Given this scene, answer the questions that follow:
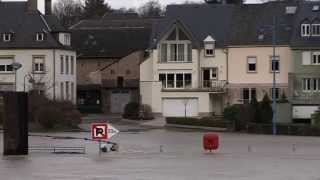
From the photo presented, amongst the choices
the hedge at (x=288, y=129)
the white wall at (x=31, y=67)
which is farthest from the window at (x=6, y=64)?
the hedge at (x=288, y=129)

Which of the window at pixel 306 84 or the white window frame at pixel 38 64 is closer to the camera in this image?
the window at pixel 306 84

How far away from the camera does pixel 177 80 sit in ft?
301

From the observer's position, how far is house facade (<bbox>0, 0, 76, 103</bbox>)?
95250 millimetres

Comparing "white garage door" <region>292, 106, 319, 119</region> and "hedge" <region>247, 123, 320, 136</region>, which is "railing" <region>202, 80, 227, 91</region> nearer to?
"white garage door" <region>292, 106, 319, 119</region>

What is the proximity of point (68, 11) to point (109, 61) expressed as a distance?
70.4 metres

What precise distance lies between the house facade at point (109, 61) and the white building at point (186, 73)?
10141 millimetres

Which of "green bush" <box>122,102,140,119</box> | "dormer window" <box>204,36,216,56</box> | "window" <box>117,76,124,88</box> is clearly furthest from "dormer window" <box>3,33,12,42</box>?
"dormer window" <box>204,36,216,56</box>

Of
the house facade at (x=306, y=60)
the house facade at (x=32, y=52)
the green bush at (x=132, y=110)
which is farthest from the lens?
the house facade at (x=32, y=52)

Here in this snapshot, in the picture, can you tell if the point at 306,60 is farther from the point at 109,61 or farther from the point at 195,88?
the point at 109,61

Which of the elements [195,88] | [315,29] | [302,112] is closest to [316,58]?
[315,29]

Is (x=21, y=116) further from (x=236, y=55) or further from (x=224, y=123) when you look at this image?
(x=236, y=55)

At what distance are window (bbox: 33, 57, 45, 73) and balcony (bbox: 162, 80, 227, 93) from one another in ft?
46.4

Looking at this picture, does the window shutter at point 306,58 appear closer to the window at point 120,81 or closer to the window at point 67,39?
the window at point 120,81

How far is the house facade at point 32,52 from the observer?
9525 centimetres
